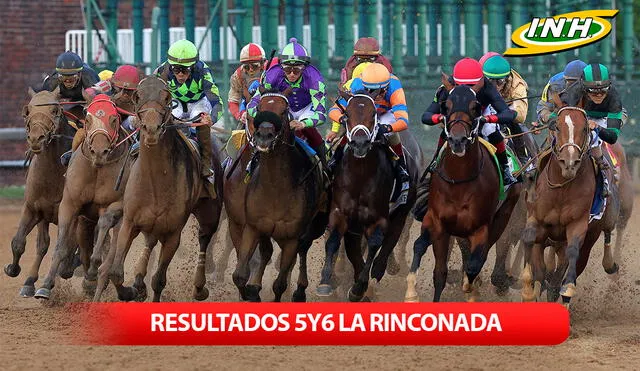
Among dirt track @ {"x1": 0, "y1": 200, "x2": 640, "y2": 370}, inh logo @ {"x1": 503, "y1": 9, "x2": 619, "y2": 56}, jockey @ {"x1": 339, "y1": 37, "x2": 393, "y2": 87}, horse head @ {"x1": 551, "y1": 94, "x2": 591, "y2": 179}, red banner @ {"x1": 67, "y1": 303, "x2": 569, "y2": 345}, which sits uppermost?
inh logo @ {"x1": 503, "y1": 9, "x2": 619, "y2": 56}

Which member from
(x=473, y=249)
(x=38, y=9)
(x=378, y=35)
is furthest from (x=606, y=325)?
(x=38, y=9)

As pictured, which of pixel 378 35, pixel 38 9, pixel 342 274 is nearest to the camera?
pixel 342 274

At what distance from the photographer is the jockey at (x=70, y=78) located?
1250 centimetres

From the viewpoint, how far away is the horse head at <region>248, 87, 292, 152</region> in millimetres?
10648

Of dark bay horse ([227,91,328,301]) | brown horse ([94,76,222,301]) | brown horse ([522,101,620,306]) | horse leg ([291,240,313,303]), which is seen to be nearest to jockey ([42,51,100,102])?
brown horse ([94,76,222,301])

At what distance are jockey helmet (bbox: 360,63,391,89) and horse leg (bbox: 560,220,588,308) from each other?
73.2 inches

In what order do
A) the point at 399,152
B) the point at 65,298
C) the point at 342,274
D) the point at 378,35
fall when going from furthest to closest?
the point at 378,35
the point at 342,274
the point at 65,298
the point at 399,152

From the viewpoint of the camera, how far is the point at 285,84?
1165 centimetres

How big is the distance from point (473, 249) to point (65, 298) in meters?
3.73

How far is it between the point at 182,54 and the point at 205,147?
0.78 meters

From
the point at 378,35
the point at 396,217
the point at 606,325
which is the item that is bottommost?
the point at 606,325

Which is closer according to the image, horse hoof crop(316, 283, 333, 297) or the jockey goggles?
horse hoof crop(316, 283, 333, 297)

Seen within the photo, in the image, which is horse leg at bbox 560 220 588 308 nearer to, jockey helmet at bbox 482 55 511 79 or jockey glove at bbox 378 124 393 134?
jockey glove at bbox 378 124 393 134

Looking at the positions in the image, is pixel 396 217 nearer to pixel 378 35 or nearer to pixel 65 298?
pixel 65 298
